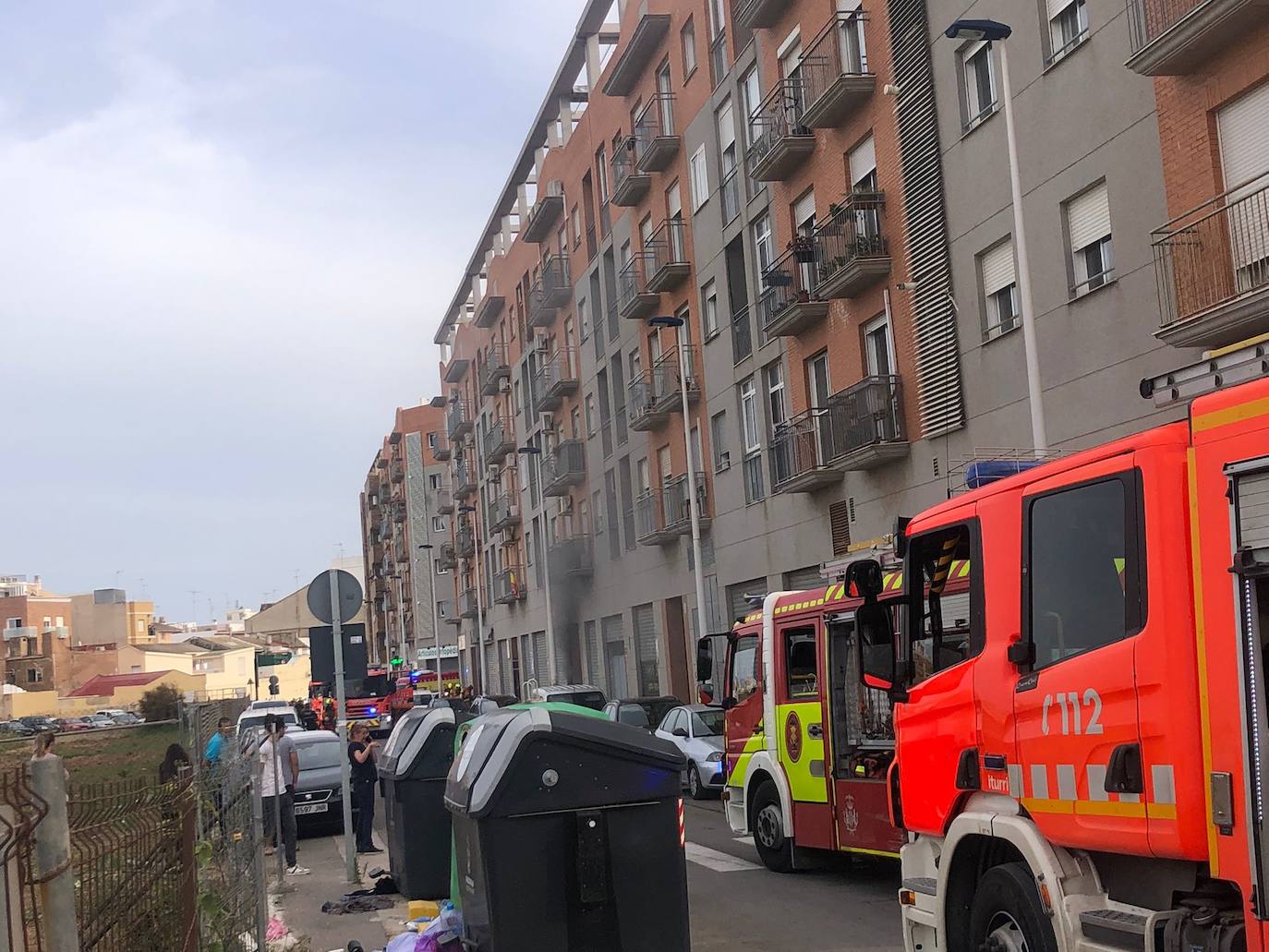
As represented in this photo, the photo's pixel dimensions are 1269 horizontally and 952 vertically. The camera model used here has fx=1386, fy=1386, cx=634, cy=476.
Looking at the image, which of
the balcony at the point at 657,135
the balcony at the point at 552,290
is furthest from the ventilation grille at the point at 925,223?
the balcony at the point at 552,290

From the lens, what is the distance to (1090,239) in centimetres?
1852

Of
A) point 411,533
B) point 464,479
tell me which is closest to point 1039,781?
point 464,479

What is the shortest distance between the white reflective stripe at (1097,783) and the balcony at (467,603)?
61.3 m

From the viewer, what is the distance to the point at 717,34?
1294 inches

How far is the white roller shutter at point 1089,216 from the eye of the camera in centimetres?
A: 1819

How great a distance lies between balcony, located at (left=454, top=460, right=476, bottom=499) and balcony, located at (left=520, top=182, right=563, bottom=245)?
1873cm

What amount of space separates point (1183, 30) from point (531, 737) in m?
12.1

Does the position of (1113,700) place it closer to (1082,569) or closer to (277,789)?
(1082,569)

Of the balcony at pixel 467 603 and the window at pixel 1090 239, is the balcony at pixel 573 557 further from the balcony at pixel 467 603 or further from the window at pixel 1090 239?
the window at pixel 1090 239

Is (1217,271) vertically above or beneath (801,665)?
above

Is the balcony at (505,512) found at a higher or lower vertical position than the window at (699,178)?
→ lower

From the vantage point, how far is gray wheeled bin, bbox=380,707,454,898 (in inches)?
489

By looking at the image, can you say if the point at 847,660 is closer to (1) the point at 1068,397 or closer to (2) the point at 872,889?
(2) the point at 872,889

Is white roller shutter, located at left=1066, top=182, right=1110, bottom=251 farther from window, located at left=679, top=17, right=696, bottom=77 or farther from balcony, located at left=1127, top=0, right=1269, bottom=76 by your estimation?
window, located at left=679, top=17, right=696, bottom=77
